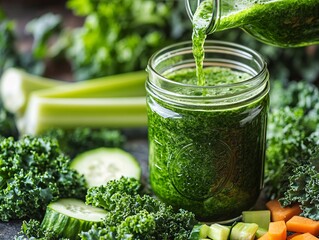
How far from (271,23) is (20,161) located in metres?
1.38

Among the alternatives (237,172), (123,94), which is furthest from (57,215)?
(123,94)

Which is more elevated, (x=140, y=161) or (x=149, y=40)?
(x=149, y=40)

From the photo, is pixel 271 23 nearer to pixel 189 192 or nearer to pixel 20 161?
pixel 189 192

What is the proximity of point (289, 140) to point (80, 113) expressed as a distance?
1411mm

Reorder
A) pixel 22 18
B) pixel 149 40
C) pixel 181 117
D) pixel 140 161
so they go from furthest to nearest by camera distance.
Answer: pixel 22 18 → pixel 149 40 → pixel 140 161 → pixel 181 117

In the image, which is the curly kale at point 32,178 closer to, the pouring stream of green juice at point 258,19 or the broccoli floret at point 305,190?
the pouring stream of green juice at point 258,19

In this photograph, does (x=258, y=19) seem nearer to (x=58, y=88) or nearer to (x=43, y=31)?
(x=58, y=88)

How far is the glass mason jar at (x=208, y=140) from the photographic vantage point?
9.50ft

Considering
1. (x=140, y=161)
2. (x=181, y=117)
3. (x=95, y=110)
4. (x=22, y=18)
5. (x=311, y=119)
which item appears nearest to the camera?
(x=181, y=117)

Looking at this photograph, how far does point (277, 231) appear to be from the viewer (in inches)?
113

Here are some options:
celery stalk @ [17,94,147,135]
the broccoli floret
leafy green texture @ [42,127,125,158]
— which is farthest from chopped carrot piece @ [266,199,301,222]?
celery stalk @ [17,94,147,135]

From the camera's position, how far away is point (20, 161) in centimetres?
321

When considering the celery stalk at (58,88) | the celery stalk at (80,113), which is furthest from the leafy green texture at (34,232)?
the celery stalk at (58,88)

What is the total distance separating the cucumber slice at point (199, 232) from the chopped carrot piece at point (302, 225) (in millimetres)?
397
